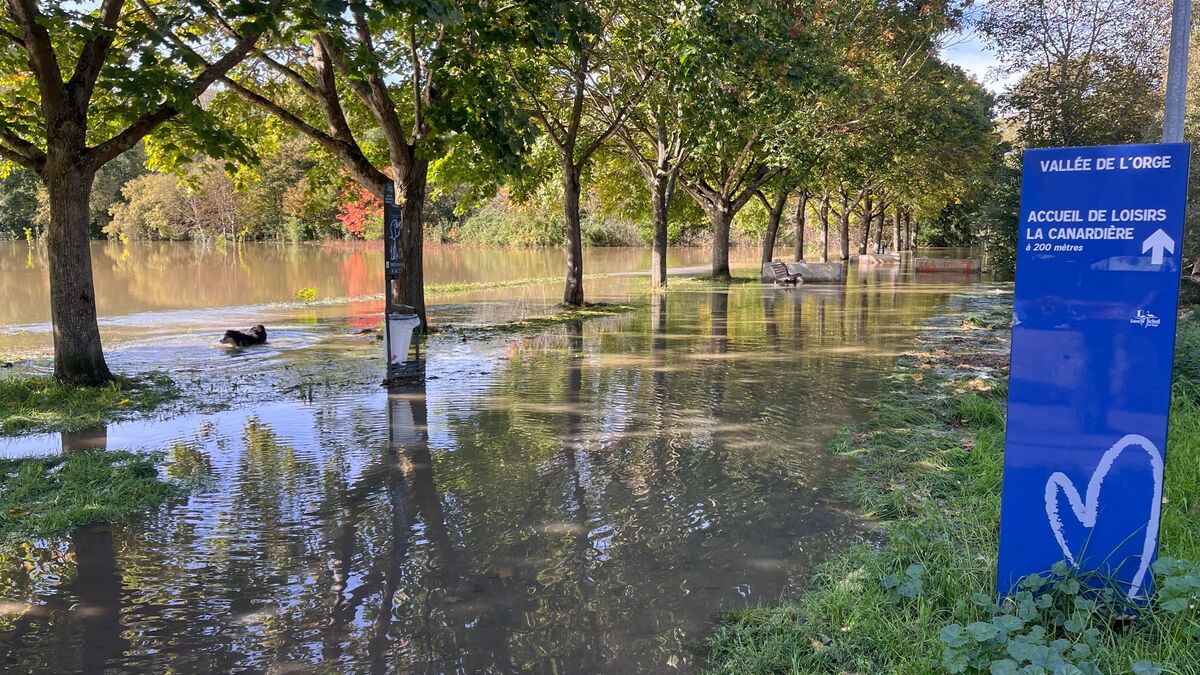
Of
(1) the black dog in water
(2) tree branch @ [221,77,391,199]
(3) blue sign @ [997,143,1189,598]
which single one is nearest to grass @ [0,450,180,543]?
(3) blue sign @ [997,143,1189,598]

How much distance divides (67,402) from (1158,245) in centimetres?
942

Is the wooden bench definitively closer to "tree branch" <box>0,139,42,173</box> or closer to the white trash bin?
the white trash bin

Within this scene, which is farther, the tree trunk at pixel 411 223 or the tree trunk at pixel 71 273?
the tree trunk at pixel 411 223

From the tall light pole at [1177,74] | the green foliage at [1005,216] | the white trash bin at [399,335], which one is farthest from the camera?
the green foliage at [1005,216]

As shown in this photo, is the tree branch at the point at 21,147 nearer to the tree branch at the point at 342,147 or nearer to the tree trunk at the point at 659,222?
the tree branch at the point at 342,147

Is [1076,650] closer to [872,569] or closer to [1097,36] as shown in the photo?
[872,569]

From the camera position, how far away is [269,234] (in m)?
77.1

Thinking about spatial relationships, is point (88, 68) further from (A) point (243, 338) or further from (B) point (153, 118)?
(A) point (243, 338)

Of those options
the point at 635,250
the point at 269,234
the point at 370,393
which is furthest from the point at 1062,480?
the point at 269,234

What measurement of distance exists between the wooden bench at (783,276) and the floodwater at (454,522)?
14.5 metres

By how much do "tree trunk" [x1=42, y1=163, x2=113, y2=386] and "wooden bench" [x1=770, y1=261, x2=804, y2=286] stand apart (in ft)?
67.3

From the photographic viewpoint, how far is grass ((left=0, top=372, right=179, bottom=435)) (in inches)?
294

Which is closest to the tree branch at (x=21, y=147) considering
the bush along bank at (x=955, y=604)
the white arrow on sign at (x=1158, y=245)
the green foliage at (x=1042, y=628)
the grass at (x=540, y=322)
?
the grass at (x=540, y=322)

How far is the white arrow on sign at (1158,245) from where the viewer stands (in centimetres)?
300
